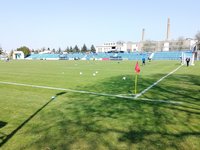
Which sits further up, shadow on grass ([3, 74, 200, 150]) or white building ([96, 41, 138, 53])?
white building ([96, 41, 138, 53])

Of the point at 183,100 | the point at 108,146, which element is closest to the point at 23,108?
the point at 108,146

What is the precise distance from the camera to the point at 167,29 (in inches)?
3976

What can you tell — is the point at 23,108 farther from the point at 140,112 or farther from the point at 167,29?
the point at 167,29

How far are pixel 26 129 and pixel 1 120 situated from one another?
1250 millimetres

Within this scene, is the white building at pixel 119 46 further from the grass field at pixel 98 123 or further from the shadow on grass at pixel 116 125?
the shadow on grass at pixel 116 125

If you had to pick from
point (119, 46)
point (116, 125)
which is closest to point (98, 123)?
point (116, 125)

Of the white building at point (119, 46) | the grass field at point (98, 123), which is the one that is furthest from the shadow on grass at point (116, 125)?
the white building at point (119, 46)

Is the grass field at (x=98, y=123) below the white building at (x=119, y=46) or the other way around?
below

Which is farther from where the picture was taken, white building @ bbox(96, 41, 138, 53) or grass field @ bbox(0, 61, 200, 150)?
white building @ bbox(96, 41, 138, 53)

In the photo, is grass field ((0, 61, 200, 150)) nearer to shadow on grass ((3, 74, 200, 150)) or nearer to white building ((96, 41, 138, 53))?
shadow on grass ((3, 74, 200, 150))

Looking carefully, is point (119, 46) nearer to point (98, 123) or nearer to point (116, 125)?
point (98, 123)

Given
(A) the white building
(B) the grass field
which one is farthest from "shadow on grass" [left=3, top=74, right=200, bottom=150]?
(A) the white building

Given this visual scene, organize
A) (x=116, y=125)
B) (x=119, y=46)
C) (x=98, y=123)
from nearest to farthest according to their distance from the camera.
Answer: (x=116, y=125)
(x=98, y=123)
(x=119, y=46)

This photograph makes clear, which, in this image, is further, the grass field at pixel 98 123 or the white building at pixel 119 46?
the white building at pixel 119 46
